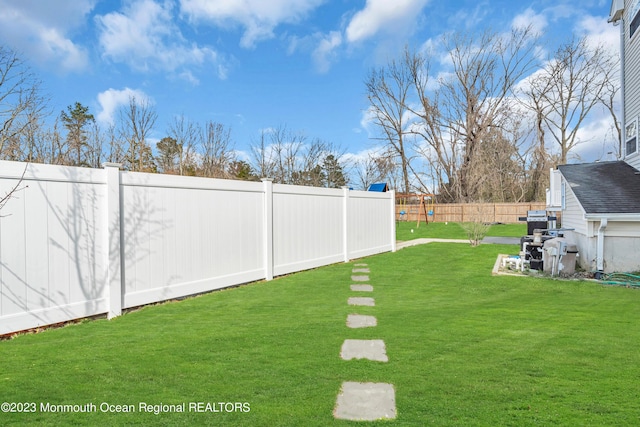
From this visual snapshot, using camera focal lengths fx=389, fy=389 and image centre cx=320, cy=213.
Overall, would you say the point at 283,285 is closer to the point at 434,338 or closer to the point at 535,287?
the point at 434,338

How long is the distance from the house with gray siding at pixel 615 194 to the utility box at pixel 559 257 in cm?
46

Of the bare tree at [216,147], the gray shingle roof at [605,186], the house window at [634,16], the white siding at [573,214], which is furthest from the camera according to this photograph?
the bare tree at [216,147]

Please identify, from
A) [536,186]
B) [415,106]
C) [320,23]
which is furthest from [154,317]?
[415,106]

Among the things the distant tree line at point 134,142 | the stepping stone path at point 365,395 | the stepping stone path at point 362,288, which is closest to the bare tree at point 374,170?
the distant tree line at point 134,142

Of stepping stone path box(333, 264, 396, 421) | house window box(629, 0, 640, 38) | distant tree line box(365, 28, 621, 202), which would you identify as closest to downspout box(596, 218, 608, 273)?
house window box(629, 0, 640, 38)

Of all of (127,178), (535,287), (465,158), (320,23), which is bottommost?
(535,287)

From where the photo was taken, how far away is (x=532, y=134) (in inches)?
1125

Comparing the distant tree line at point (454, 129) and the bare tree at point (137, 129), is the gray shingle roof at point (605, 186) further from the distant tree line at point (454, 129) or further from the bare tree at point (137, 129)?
the bare tree at point (137, 129)

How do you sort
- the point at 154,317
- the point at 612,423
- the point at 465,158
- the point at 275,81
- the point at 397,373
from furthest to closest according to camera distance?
the point at 465,158
the point at 275,81
the point at 154,317
the point at 397,373
the point at 612,423

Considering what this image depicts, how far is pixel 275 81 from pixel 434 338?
54.2 feet

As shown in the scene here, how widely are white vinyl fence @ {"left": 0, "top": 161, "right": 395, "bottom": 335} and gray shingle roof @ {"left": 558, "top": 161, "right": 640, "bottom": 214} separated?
6106 millimetres

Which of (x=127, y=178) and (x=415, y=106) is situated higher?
(x=415, y=106)

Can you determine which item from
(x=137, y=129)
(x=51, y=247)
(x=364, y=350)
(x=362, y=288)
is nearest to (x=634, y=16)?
(x=362, y=288)

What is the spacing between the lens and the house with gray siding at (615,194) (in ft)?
25.3
